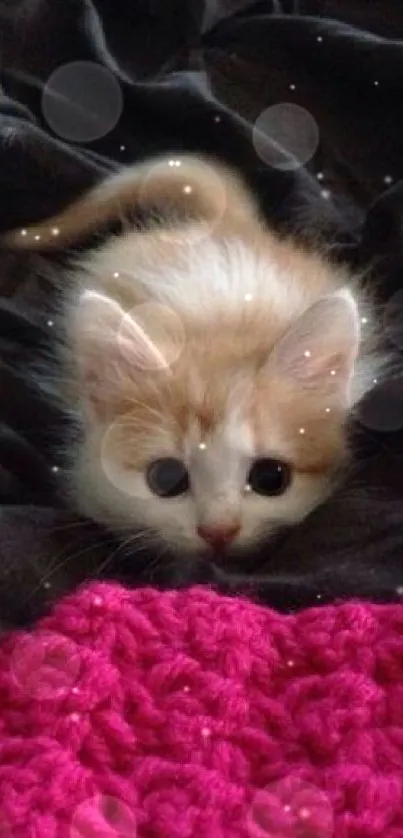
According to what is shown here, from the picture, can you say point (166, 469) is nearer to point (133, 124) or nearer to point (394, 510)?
point (394, 510)

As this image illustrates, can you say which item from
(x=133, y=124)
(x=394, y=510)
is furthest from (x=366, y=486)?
(x=133, y=124)

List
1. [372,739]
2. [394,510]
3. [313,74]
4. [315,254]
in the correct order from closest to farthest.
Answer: [372,739] < [394,510] < [315,254] < [313,74]

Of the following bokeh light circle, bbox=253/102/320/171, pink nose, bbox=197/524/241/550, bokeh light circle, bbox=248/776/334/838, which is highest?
bokeh light circle, bbox=253/102/320/171

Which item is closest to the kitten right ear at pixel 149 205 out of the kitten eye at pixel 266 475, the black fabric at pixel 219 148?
the black fabric at pixel 219 148

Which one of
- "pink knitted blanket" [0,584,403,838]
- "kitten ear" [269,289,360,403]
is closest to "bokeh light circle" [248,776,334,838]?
"pink knitted blanket" [0,584,403,838]

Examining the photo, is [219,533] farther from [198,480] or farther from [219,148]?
[219,148]

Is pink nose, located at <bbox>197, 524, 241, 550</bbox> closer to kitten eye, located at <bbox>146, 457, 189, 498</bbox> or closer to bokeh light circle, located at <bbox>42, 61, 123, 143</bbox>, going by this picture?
kitten eye, located at <bbox>146, 457, 189, 498</bbox>
